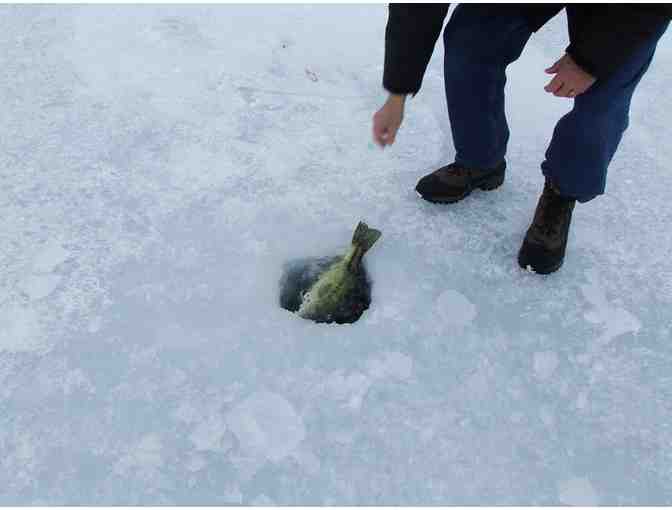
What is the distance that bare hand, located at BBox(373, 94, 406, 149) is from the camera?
1601 millimetres

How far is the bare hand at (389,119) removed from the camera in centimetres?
160

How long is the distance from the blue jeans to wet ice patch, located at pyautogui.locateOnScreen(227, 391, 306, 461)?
1041mm

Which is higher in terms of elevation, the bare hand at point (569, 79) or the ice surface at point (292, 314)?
the bare hand at point (569, 79)

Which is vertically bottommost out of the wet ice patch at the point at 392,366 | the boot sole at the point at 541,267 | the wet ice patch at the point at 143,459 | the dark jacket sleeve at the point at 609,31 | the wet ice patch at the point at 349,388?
the wet ice patch at the point at 143,459

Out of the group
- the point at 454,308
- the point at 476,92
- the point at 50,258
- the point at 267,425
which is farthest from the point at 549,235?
the point at 50,258

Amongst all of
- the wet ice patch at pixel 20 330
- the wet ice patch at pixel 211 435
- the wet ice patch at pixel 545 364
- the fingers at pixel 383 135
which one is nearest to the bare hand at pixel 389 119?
the fingers at pixel 383 135

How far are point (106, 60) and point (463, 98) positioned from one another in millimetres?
1701

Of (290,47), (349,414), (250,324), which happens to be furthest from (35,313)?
(290,47)

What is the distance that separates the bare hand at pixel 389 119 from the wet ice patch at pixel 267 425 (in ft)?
2.52

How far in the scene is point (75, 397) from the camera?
162 centimetres

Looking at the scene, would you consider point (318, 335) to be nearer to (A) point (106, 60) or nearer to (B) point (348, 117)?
(B) point (348, 117)

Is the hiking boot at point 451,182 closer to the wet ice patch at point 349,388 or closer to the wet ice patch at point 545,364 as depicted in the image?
the wet ice patch at point 545,364

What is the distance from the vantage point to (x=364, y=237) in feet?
6.21

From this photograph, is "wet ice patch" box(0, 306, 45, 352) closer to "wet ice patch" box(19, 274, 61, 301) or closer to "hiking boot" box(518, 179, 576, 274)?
"wet ice patch" box(19, 274, 61, 301)
